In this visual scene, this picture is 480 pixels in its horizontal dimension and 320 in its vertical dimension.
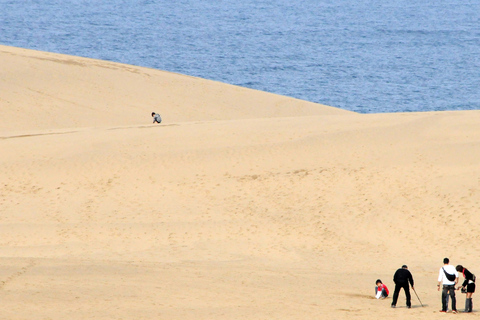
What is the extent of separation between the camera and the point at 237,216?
73.3 feet

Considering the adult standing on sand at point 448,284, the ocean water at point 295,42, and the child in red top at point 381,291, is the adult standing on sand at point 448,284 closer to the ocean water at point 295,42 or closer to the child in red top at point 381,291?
the child in red top at point 381,291

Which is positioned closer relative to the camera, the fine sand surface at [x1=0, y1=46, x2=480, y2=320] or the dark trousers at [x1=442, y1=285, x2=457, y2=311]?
the dark trousers at [x1=442, y1=285, x2=457, y2=311]

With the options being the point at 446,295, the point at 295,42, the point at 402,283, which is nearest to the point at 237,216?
the point at 402,283

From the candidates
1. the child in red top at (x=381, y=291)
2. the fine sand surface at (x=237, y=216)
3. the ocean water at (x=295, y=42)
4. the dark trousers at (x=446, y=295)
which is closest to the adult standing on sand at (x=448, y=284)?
the dark trousers at (x=446, y=295)

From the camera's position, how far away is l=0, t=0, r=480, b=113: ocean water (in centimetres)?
6631

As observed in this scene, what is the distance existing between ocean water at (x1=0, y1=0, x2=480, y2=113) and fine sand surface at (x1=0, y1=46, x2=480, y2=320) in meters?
31.5

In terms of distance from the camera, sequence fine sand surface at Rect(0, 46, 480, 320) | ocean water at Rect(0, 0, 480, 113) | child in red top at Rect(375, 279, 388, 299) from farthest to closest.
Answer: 1. ocean water at Rect(0, 0, 480, 113)
2. child in red top at Rect(375, 279, 388, 299)
3. fine sand surface at Rect(0, 46, 480, 320)

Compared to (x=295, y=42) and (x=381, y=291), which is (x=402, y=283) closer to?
(x=381, y=291)

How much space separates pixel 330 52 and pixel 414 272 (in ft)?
227

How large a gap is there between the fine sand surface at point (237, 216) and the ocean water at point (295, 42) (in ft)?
103

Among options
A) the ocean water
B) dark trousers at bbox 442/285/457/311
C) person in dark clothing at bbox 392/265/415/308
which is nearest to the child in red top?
person in dark clothing at bbox 392/265/415/308

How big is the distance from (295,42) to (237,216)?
240 feet

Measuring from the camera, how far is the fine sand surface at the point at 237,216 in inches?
576

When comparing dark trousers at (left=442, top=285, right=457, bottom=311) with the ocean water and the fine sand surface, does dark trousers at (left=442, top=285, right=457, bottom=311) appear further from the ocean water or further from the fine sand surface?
the ocean water
